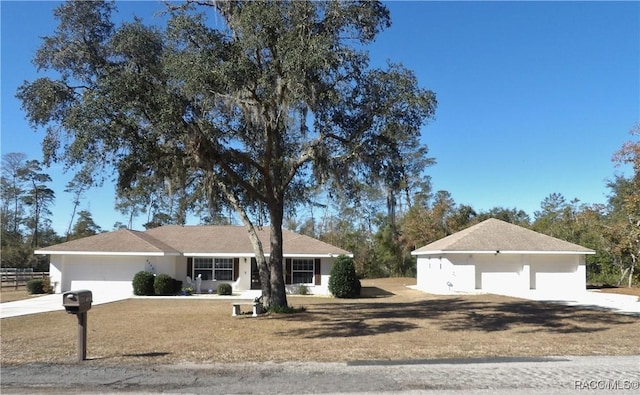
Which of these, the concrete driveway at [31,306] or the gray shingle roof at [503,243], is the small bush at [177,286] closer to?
the concrete driveway at [31,306]

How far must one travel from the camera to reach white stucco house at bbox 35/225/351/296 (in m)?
30.8

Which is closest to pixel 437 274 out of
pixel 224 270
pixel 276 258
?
pixel 224 270

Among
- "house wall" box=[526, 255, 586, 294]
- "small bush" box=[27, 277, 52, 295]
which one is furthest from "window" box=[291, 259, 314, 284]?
"small bush" box=[27, 277, 52, 295]

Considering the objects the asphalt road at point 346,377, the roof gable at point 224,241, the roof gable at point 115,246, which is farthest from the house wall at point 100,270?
the asphalt road at point 346,377

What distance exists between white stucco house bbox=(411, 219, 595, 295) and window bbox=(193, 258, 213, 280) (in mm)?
13126

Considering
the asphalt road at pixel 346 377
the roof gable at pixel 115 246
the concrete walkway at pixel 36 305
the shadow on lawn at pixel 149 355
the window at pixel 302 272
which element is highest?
the roof gable at pixel 115 246

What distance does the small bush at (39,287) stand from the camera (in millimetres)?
30406

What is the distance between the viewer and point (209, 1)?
1633cm

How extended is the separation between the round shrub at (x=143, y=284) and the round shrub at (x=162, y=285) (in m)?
0.23

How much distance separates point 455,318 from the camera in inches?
690

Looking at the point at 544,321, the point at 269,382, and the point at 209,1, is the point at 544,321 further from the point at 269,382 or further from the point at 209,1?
the point at 209,1

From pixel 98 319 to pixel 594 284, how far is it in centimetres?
3354

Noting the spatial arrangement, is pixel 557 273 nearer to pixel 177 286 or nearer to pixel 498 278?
pixel 498 278

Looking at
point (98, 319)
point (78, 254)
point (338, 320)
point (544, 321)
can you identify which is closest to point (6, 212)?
point (78, 254)
